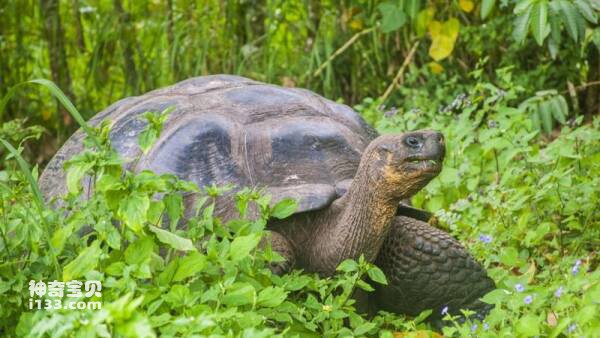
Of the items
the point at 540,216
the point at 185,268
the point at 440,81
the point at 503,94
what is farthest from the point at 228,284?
the point at 440,81

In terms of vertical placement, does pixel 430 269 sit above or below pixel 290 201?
below

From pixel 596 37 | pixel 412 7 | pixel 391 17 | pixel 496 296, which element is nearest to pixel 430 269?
pixel 496 296

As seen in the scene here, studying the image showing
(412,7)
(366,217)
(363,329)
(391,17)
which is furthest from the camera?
(391,17)

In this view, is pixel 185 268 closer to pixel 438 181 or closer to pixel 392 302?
pixel 392 302

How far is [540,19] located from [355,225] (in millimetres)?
894

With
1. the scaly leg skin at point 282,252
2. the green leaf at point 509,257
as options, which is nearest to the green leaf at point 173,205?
the scaly leg skin at point 282,252

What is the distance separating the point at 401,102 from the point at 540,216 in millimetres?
2282

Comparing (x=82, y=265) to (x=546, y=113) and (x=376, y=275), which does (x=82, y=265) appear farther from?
(x=546, y=113)

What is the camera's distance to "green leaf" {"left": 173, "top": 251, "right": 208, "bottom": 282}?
242 centimetres

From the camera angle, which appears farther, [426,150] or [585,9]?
[585,9]

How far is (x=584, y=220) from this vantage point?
12.1 ft

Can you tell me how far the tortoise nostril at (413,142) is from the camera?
9.50 feet

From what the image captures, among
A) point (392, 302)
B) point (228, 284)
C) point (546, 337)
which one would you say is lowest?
point (392, 302)

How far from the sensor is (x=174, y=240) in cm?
241
